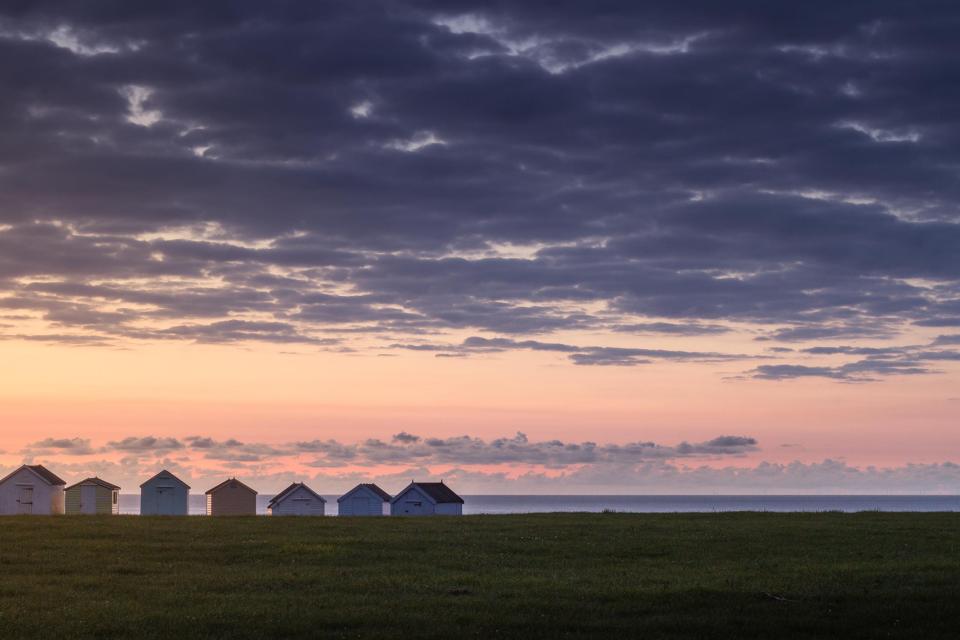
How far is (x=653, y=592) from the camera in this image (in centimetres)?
2959

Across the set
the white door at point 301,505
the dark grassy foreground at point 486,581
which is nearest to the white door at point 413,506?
the white door at point 301,505

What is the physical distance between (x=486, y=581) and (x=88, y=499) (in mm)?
92456

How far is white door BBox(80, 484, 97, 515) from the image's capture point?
373 ft

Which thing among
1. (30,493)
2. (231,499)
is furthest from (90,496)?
(231,499)

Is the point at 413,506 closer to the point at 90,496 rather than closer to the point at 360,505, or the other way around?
the point at 360,505

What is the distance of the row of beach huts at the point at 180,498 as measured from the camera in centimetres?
11131

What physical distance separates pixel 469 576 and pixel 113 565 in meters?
13.5

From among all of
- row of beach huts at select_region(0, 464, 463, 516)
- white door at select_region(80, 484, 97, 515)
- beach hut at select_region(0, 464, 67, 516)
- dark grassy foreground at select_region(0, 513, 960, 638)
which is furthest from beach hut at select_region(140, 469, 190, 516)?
dark grassy foreground at select_region(0, 513, 960, 638)

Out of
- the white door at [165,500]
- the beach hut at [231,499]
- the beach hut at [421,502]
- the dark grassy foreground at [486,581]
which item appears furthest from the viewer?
the beach hut at [421,502]

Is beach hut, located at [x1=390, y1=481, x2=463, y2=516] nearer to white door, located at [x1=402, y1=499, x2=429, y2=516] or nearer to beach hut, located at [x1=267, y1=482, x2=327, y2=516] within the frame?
Result: white door, located at [x1=402, y1=499, x2=429, y2=516]

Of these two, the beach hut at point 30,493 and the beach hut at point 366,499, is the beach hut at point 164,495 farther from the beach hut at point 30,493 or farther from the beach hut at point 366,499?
the beach hut at point 366,499

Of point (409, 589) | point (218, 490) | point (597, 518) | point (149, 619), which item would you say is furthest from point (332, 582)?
point (218, 490)

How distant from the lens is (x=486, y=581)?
108 feet

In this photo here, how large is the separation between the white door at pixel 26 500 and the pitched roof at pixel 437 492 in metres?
39.6
